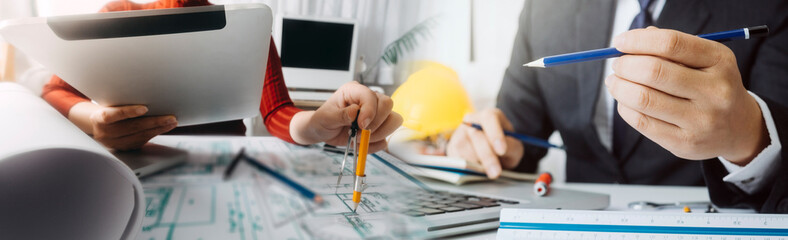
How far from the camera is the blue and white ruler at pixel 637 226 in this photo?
0.28 metres

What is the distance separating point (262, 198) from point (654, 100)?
28 centimetres

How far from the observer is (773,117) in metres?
0.36

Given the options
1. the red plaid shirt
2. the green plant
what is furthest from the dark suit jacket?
the red plaid shirt

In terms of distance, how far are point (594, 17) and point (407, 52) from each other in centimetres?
33

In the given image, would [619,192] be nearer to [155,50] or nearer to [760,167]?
[760,167]

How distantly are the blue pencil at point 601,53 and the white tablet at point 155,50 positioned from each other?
17cm

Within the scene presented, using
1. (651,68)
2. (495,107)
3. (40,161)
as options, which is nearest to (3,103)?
(40,161)

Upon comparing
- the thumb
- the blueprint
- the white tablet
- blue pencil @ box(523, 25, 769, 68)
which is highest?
blue pencil @ box(523, 25, 769, 68)

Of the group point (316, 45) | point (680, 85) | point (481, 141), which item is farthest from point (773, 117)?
point (316, 45)

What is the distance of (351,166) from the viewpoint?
10.0 inches

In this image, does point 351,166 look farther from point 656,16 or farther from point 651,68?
point 656,16

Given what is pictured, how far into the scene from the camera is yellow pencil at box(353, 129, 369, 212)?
24cm

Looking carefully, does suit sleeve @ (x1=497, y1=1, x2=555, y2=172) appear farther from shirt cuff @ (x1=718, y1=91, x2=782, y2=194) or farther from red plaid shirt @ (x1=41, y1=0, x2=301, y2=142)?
red plaid shirt @ (x1=41, y1=0, x2=301, y2=142)

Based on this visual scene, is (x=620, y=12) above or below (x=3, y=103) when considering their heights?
above
